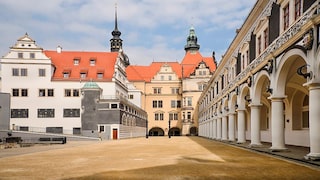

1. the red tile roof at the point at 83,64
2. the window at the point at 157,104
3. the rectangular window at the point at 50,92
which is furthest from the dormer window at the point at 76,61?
the window at the point at 157,104

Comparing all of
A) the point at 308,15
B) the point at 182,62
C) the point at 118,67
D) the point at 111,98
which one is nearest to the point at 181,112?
the point at 182,62

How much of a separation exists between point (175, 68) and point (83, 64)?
38.0m

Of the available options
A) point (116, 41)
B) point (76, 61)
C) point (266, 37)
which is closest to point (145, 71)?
point (116, 41)

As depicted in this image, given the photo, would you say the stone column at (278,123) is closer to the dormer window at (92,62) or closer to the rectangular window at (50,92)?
the rectangular window at (50,92)

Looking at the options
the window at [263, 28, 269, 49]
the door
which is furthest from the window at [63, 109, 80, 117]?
the window at [263, 28, 269, 49]

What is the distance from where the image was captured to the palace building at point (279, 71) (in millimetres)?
13808

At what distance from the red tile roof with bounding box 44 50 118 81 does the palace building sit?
30645mm

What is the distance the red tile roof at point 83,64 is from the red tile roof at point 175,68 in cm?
2614

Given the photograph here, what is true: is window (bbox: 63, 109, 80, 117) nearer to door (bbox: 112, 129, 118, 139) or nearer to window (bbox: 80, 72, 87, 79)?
door (bbox: 112, 129, 118, 139)

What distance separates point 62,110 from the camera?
5666 cm

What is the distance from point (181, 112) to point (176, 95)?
5382 mm

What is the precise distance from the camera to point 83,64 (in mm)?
63188

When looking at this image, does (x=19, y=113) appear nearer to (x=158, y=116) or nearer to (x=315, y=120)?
(x=158, y=116)

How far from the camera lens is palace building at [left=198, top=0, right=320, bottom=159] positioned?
1381 centimetres
